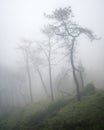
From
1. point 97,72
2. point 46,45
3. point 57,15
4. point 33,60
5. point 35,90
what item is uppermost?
point 57,15

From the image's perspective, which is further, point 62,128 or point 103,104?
point 103,104

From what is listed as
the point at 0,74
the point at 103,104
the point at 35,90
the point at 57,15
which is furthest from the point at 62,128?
the point at 35,90

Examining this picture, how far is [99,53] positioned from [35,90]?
90.5m

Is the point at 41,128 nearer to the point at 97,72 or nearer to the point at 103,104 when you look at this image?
the point at 103,104

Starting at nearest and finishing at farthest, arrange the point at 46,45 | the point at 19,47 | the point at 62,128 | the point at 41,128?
the point at 62,128
the point at 41,128
the point at 46,45
the point at 19,47

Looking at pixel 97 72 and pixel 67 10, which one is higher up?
pixel 67 10

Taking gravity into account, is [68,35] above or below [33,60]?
above

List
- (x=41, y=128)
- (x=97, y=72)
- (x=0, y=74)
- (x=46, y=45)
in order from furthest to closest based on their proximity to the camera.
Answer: (x=97, y=72) < (x=0, y=74) < (x=46, y=45) < (x=41, y=128)

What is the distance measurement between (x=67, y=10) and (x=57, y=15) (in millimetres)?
1681

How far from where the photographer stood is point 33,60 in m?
42.2

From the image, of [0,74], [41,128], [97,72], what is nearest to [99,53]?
[97,72]

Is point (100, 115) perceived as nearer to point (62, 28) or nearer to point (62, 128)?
point (62, 128)

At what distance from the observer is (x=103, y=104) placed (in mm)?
16703

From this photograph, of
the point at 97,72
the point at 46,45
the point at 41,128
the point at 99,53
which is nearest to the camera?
the point at 41,128
